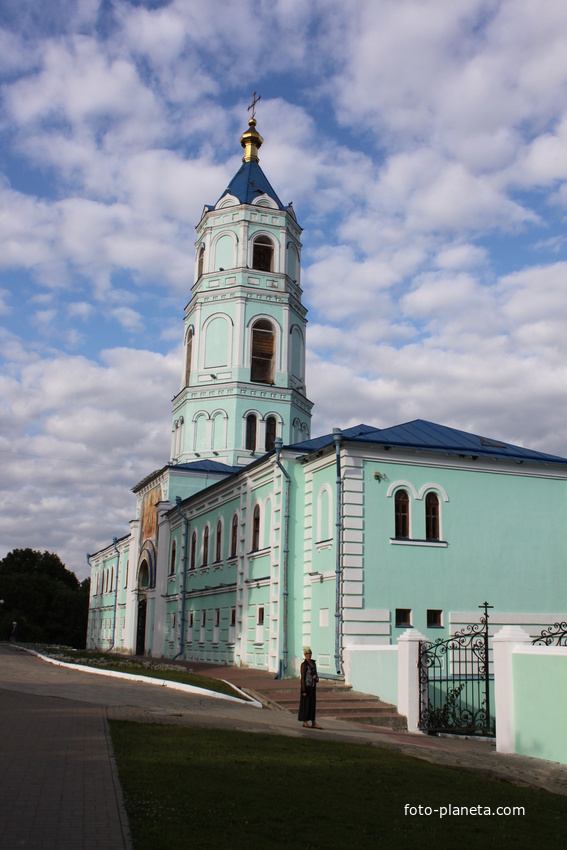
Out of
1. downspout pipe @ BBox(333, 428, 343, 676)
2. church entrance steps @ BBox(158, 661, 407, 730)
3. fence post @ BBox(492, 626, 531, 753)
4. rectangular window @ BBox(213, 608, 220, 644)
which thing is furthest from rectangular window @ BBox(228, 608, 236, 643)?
fence post @ BBox(492, 626, 531, 753)

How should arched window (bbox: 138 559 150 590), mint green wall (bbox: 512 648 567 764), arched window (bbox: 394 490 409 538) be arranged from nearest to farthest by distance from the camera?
mint green wall (bbox: 512 648 567 764), arched window (bbox: 394 490 409 538), arched window (bbox: 138 559 150 590)

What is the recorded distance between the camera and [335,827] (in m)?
6.73

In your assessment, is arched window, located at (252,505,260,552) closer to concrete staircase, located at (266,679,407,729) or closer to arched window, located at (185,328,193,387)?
concrete staircase, located at (266,679,407,729)

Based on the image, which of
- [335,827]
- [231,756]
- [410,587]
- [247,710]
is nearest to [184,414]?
[410,587]

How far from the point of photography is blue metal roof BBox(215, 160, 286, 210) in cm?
3766

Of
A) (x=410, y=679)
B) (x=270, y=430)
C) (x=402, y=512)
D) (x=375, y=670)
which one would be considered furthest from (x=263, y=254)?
(x=410, y=679)

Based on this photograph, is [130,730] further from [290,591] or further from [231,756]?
[290,591]

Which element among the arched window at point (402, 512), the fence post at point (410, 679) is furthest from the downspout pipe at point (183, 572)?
the fence post at point (410, 679)

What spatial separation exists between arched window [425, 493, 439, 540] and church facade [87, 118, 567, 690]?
4 cm

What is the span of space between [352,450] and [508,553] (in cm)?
528

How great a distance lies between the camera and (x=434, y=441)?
2294cm

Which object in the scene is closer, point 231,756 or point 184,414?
point 231,756

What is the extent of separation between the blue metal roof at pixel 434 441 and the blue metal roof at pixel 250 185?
16612 mm

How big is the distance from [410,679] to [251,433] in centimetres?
2014
